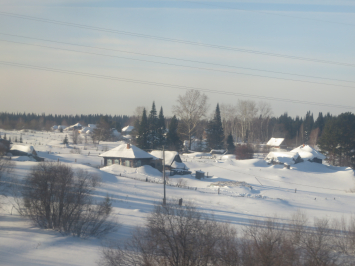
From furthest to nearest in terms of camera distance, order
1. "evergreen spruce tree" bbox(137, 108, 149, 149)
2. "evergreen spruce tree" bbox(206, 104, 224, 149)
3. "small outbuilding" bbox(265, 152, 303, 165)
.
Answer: "evergreen spruce tree" bbox(206, 104, 224, 149), "evergreen spruce tree" bbox(137, 108, 149, 149), "small outbuilding" bbox(265, 152, 303, 165)

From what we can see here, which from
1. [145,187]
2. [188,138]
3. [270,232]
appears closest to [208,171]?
[145,187]

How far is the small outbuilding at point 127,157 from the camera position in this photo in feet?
126

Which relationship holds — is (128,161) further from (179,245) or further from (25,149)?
(179,245)

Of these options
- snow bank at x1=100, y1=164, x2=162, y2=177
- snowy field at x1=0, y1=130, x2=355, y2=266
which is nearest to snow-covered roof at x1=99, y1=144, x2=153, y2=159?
snow bank at x1=100, y1=164, x2=162, y2=177

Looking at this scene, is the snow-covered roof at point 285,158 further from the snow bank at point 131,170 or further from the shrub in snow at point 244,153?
the snow bank at point 131,170

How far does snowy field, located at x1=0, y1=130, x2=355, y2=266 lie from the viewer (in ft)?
43.7

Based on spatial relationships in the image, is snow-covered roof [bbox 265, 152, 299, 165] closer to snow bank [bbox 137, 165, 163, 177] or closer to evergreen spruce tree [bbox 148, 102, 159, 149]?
snow bank [bbox 137, 165, 163, 177]

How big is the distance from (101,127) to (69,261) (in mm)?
60460

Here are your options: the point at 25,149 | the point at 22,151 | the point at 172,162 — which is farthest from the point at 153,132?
the point at 22,151

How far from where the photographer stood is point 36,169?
17328mm

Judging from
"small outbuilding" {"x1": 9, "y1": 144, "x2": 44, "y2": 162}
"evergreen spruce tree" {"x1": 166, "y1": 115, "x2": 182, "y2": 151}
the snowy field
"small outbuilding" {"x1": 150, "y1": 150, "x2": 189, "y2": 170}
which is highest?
"evergreen spruce tree" {"x1": 166, "y1": 115, "x2": 182, "y2": 151}

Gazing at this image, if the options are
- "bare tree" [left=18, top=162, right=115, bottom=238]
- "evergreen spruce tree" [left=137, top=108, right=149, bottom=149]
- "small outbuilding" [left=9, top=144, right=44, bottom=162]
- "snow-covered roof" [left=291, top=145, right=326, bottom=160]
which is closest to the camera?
"bare tree" [left=18, top=162, right=115, bottom=238]

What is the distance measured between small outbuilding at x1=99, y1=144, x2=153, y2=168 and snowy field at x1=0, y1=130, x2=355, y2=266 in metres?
1.50

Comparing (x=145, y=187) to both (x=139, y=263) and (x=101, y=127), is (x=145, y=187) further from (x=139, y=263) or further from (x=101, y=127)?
(x=101, y=127)
